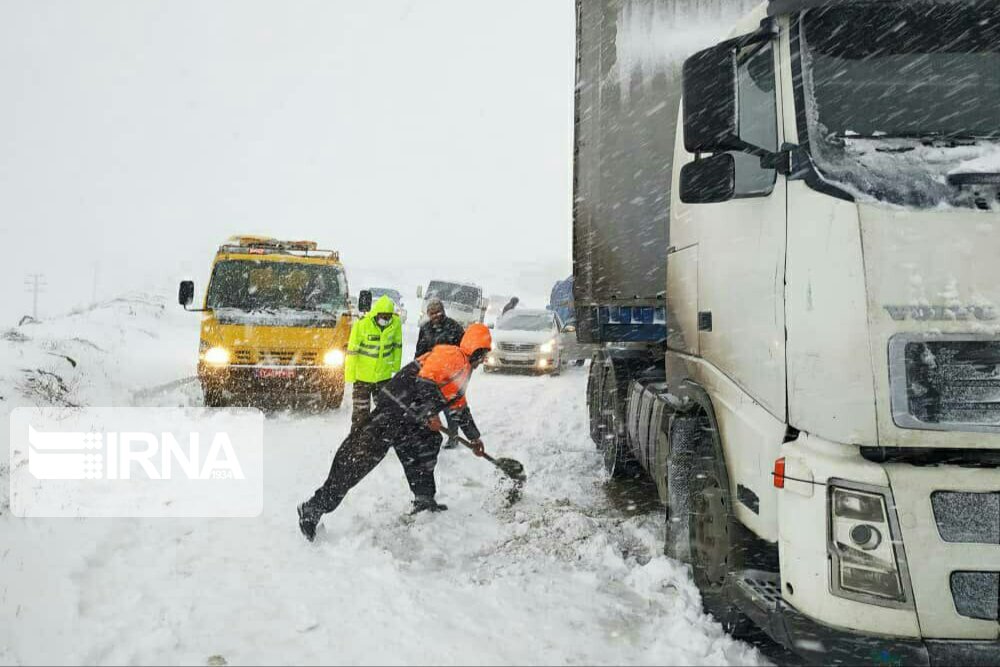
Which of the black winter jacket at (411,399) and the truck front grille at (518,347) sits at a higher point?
the truck front grille at (518,347)

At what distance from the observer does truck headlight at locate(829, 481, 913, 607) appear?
2395mm

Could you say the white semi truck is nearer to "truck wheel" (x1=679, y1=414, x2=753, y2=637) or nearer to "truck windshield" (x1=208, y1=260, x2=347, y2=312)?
"truck wheel" (x1=679, y1=414, x2=753, y2=637)

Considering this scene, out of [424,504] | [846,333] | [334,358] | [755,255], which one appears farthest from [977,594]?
[334,358]

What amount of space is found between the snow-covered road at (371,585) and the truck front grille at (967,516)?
123cm

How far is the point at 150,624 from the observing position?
3.19 meters

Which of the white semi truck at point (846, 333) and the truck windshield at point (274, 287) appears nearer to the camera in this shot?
the white semi truck at point (846, 333)

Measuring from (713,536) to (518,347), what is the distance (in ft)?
37.7

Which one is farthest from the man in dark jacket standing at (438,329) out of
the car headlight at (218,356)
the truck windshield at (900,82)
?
the truck windshield at (900,82)

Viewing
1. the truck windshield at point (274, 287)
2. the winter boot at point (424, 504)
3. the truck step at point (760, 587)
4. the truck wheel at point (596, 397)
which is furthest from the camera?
the truck windshield at point (274, 287)

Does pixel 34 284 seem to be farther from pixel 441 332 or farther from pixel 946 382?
pixel 946 382

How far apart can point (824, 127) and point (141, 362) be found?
14292 mm

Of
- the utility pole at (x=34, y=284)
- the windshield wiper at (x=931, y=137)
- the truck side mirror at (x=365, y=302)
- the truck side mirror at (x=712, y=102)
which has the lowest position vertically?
the truck side mirror at (x=365, y=302)

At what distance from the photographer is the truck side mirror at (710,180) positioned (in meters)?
3.04

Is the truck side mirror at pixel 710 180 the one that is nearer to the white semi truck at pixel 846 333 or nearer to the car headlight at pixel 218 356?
the white semi truck at pixel 846 333
